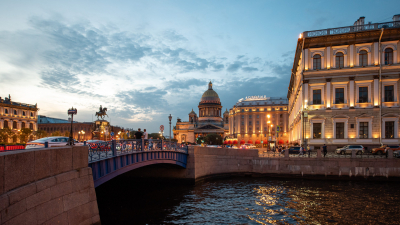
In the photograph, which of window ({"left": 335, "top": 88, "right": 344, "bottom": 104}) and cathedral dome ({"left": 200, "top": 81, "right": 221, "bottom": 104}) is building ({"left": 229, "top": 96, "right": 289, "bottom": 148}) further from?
window ({"left": 335, "top": 88, "right": 344, "bottom": 104})

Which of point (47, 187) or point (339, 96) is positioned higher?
point (339, 96)

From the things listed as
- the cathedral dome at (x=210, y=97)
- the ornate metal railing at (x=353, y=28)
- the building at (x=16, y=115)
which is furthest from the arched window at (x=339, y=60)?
the cathedral dome at (x=210, y=97)

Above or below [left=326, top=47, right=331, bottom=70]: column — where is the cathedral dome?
above

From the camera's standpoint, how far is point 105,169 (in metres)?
14.2

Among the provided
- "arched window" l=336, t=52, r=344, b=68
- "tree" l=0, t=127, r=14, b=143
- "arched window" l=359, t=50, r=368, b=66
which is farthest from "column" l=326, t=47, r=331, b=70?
"tree" l=0, t=127, r=14, b=143

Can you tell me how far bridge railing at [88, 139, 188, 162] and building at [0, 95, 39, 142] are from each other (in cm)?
7648

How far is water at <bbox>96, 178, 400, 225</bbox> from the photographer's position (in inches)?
622

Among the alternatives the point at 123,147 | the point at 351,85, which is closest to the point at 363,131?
the point at 351,85

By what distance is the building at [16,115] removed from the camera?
88000mm

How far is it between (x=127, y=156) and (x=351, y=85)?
33.3 metres

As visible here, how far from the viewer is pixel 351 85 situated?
3944 centimetres

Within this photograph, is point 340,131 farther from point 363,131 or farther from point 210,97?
point 210,97

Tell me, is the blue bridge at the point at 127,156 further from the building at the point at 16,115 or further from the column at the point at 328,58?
the building at the point at 16,115

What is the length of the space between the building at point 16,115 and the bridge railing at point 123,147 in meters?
76.5
